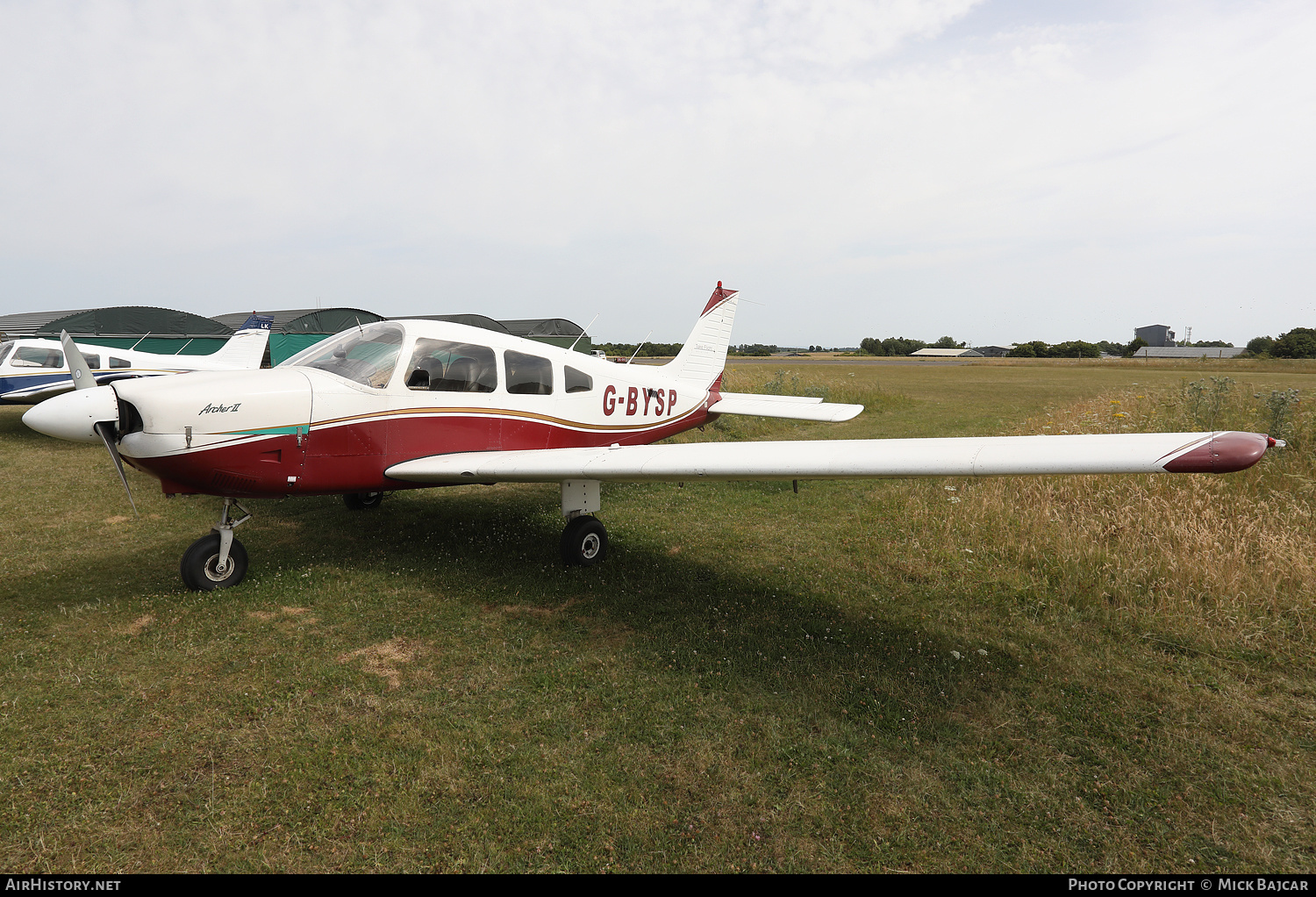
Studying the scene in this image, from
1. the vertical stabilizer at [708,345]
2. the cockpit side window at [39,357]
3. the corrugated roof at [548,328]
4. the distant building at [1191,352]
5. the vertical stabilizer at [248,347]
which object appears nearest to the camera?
the vertical stabilizer at [708,345]

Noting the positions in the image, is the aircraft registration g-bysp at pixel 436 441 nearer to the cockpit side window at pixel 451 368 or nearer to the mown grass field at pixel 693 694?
the cockpit side window at pixel 451 368

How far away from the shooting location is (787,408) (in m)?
8.26

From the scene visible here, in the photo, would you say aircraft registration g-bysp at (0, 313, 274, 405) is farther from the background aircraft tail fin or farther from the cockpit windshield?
the cockpit windshield

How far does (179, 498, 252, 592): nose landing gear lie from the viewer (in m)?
4.89

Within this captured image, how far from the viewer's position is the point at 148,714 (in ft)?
10.9

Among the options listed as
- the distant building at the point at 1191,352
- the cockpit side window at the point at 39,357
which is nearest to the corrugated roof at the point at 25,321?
the cockpit side window at the point at 39,357

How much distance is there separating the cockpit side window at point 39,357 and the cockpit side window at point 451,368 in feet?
45.2

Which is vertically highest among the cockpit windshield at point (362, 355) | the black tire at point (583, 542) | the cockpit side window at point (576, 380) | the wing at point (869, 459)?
the cockpit windshield at point (362, 355)

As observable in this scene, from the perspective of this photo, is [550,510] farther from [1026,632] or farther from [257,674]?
[1026,632]

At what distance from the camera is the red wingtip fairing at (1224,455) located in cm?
278

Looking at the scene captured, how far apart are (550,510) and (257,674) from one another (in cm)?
422

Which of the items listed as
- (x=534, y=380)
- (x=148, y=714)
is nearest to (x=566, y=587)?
(x=534, y=380)

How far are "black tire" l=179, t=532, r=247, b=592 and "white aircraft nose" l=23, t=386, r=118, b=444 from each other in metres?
1.21
